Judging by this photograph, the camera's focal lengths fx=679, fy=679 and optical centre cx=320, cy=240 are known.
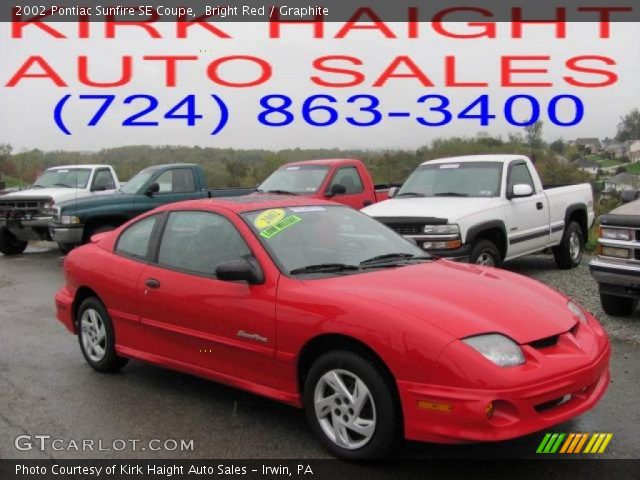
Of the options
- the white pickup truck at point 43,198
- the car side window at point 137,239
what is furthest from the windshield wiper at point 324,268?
the white pickup truck at point 43,198

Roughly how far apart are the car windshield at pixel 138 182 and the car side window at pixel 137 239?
7788 millimetres

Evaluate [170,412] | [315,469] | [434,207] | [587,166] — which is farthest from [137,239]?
[587,166]

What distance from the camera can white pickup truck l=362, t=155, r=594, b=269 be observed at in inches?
330

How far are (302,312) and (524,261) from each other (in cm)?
878

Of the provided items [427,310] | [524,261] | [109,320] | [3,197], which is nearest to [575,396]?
[427,310]

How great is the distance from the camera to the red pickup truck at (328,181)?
11.4 m

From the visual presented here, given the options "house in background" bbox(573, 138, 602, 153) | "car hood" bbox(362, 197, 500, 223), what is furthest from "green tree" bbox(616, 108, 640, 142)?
"car hood" bbox(362, 197, 500, 223)

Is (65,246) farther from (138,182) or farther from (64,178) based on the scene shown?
(64,178)

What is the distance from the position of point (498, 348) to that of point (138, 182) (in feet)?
36.4

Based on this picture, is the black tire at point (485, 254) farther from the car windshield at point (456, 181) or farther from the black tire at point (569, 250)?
the black tire at point (569, 250)

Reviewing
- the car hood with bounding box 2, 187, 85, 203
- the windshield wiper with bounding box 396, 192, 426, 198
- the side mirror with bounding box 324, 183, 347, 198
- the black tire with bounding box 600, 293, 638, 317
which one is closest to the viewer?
the black tire with bounding box 600, 293, 638, 317

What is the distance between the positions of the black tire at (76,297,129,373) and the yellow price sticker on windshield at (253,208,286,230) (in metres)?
1.68

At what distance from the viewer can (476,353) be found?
3461 millimetres
